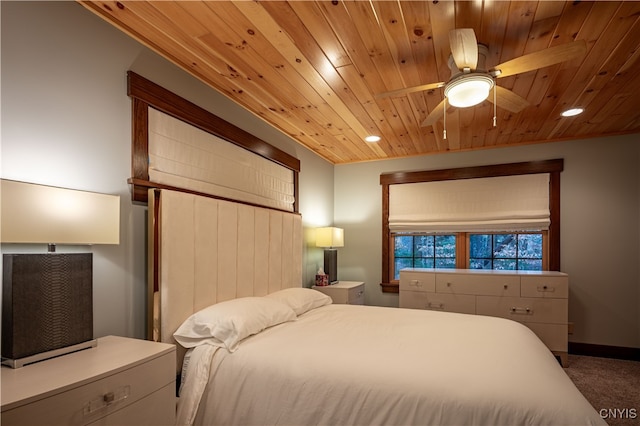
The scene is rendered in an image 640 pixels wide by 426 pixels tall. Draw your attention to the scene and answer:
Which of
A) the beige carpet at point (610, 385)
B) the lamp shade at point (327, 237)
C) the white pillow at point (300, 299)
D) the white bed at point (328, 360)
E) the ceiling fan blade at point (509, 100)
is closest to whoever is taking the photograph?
the white bed at point (328, 360)

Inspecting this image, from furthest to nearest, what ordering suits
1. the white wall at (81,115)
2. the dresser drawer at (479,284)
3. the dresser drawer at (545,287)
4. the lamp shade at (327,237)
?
the lamp shade at (327,237)
the dresser drawer at (479,284)
the dresser drawer at (545,287)
the white wall at (81,115)

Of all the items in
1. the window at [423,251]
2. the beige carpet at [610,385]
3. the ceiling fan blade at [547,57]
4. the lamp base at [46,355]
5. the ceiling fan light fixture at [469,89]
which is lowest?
the beige carpet at [610,385]

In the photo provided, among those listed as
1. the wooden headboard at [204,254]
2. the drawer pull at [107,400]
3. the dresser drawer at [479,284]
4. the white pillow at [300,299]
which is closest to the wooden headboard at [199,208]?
the wooden headboard at [204,254]

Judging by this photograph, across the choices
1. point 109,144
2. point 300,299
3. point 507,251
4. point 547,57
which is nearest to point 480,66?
point 547,57

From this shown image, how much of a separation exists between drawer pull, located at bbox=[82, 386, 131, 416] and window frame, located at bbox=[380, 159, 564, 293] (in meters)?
3.57

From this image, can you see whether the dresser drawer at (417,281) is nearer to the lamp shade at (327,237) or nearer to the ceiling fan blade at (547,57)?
the lamp shade at (327,237)

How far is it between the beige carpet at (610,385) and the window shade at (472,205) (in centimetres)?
146

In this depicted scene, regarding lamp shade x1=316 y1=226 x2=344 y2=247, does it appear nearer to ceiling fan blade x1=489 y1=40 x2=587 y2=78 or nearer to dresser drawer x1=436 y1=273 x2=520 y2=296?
dresser drawer x1=436 y1=273 x2=520 y2=296

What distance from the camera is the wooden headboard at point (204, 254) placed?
6.63ft

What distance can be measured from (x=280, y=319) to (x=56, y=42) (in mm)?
2012

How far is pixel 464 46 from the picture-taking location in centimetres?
173

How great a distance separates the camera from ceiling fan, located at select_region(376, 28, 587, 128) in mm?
1648

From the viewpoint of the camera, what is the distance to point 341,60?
7.18 feet

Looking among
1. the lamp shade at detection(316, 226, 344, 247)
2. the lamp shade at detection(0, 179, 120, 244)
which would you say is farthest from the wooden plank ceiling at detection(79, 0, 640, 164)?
the lamp shade at detection(316, 226, 344, 247)
